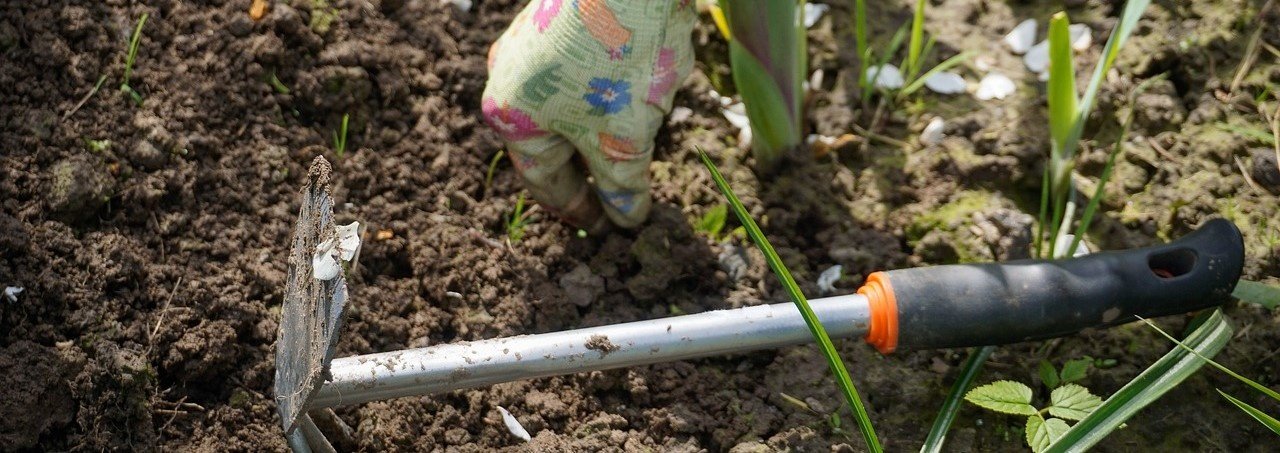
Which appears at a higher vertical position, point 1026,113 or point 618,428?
point 1026,113

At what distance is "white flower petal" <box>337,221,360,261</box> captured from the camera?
1104 mm

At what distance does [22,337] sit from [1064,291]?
1364 millimetres

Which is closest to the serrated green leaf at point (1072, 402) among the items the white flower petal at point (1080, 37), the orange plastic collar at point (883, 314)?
the orange plastic collar at point (883, 314)

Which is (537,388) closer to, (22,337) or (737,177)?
(737,177)

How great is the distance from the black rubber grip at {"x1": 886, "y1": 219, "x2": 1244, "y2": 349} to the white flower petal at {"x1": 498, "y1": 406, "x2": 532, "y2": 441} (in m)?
0.52

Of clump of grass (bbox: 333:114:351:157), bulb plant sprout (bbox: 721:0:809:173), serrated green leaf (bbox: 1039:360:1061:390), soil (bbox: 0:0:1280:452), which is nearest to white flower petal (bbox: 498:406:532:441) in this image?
soil (bbox: 0:0:1280:452)

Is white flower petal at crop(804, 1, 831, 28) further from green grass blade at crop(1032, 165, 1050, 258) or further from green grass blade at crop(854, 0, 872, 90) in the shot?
green grass blade at crop(1032, 165, 1050, 258)

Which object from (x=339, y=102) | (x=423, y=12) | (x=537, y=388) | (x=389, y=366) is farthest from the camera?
(x=423, y=12)

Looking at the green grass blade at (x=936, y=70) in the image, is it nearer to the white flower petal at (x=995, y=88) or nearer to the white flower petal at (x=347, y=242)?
the white flower petal at (x=995, y=88)

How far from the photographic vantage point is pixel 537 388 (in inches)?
58.8

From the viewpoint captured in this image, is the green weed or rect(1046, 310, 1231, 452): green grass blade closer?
rect(1046, 310, 1231, 452): green grass blade

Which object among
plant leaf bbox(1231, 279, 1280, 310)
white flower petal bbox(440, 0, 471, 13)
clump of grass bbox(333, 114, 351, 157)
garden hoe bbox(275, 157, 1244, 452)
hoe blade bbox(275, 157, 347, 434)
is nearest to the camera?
hoe blade bbox(275, 157, 347, 434)

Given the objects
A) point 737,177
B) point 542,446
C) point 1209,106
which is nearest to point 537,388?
point 542,446

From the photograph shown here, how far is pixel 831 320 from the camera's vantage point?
4.43ft
